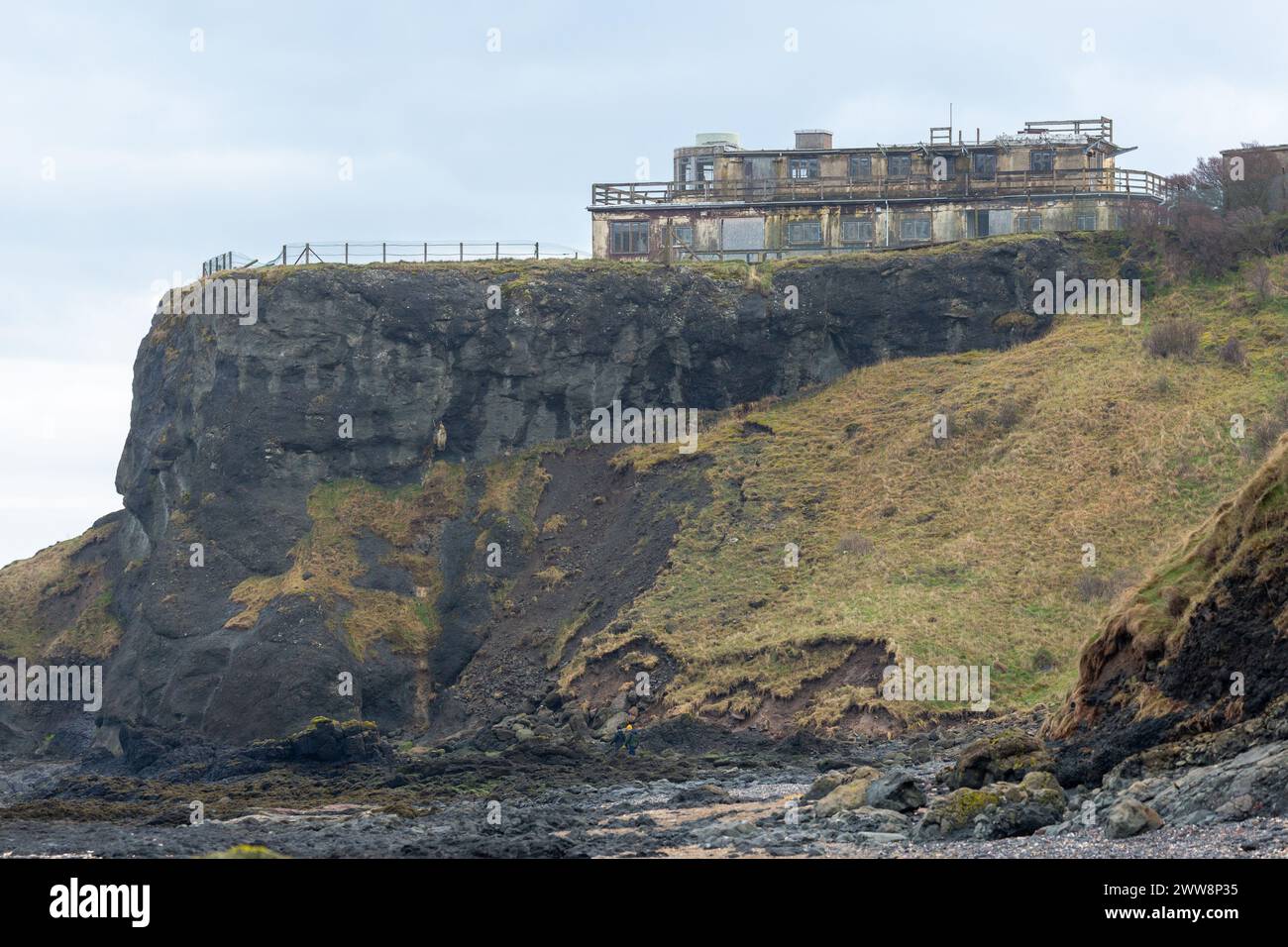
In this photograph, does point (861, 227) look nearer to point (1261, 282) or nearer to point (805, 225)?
point (805, 225)

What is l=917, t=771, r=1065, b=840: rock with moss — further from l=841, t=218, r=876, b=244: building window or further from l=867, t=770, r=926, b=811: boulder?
l=841, t=218, r=876, b=244: building window

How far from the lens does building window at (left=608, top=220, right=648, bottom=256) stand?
273 feet

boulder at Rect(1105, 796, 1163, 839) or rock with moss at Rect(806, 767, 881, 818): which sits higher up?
boulder at Rect(1105, 796, 1163, 839)

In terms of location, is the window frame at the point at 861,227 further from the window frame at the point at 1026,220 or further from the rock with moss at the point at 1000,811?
the rock with moss at the point at 1000,811

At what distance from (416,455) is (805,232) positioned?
66.3 ft

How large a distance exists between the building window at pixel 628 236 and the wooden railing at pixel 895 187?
1038mm

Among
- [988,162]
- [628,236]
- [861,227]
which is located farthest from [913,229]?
[628,236]

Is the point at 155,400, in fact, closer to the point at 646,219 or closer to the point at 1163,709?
the point at 646,219

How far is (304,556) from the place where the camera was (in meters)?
69.7

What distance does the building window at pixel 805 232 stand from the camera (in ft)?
270

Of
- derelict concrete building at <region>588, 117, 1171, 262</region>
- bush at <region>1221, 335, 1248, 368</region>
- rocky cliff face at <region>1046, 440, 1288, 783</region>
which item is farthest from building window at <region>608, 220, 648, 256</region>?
rocky cliff face at <region>1046, 440, 1288, 783</region>

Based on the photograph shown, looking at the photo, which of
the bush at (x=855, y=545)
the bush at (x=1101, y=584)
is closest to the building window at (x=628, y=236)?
the bush at (x=855, y=545)

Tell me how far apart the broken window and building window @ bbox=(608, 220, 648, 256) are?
929cm

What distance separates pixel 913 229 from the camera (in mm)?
82312
